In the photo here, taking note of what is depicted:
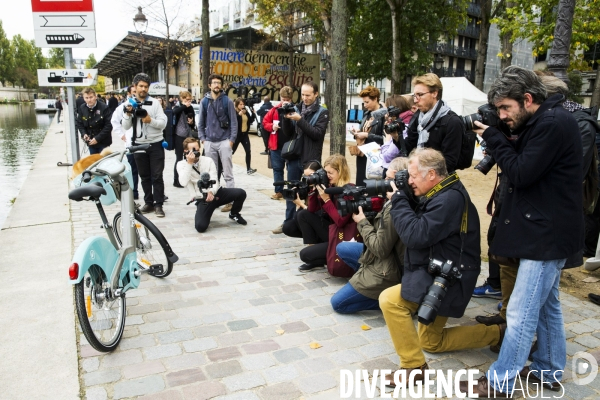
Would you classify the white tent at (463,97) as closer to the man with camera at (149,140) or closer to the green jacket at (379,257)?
the man with camera at (149,140)

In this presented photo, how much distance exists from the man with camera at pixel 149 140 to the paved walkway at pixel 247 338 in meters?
1.97

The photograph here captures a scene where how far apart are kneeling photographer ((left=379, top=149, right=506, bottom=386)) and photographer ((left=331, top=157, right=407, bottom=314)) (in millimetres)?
411

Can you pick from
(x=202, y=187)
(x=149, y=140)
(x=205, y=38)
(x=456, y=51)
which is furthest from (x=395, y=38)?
(x=456, y=51)

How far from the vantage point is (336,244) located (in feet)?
14.8

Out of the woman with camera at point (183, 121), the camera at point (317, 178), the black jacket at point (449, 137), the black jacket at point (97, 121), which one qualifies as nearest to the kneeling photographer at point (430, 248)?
the black jacket at point (449, 137)

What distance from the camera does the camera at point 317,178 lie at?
440 cm

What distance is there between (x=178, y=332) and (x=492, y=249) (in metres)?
2.30

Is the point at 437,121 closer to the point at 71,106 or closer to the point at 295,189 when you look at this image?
the point at 295,189

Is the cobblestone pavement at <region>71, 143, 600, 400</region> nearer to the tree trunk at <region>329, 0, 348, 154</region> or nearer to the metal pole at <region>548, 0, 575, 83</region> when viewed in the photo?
the tree trunk at <region>329, 0, 348, 154</region>

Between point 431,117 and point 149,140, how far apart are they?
15.0ft

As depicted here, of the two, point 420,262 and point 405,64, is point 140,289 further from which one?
point 405,64

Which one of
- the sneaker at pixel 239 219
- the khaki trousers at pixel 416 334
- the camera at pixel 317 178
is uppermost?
the camera at pixel 317 178

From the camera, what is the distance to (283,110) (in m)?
5.87

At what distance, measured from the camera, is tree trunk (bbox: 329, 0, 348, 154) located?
19.2 ft
